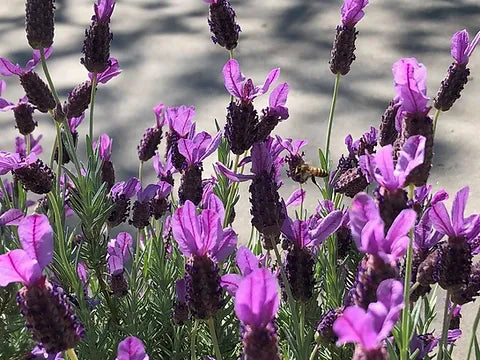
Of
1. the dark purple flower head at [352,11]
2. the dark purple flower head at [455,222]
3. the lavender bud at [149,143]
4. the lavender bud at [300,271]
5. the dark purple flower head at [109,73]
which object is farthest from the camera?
the lavender bud at [149,143]

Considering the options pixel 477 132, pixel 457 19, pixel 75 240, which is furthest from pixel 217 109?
pixel 75 240

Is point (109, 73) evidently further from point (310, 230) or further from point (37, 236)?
point (37, 236)

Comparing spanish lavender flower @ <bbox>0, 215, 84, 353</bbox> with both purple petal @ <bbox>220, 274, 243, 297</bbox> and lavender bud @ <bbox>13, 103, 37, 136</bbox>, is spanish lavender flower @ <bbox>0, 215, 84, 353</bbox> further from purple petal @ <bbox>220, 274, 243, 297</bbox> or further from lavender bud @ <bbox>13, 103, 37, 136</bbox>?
lavender bud @ <bbox>13, 103, 37, 136</bbox>

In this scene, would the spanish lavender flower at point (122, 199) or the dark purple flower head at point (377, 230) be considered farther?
the spanish lavender flower at point (122, 199)

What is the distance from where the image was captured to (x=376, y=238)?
0.61 metres

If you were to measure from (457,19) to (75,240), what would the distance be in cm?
212

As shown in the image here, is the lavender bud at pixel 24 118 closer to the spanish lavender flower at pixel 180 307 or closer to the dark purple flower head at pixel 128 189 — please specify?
the dark purple flower head at pixel 128 189

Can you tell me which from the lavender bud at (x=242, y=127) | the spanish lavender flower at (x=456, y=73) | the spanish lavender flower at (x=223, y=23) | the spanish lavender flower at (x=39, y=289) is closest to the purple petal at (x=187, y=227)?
the spanish lavender flower at (x=39, y=289)

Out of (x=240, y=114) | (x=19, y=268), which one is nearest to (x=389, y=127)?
(x=240, y=114)

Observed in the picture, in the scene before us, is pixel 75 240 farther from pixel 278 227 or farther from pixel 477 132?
pixel 477 132

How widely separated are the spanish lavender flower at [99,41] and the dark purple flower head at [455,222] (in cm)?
54

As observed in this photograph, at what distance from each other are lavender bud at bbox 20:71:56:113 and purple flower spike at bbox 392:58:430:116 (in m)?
0.50

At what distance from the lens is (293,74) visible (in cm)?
281

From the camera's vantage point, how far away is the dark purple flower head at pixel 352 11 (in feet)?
3.52
